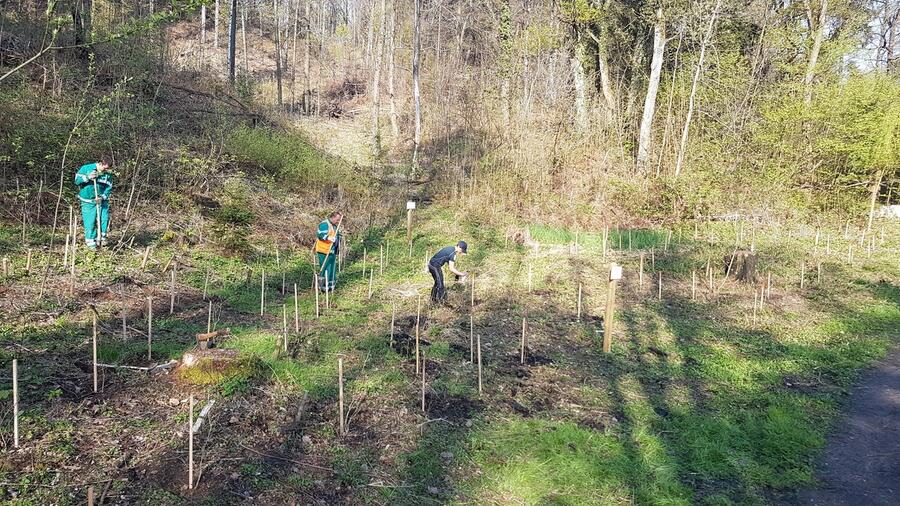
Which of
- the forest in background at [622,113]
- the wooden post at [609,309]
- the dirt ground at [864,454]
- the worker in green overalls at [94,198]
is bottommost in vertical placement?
the dirt ground at [864,454]

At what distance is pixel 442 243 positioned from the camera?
42.6ft

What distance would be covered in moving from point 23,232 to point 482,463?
319 inches

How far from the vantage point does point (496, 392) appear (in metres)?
5.87

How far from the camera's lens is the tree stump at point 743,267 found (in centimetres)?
1039

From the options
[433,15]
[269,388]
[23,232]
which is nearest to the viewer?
[269,388]

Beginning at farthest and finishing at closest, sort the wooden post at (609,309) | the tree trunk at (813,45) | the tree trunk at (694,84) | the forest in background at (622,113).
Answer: the tree trunk at (813,45) → the tree trunk at (694,84) → the forest in background at (622,113) → the wooden post at (609,309)

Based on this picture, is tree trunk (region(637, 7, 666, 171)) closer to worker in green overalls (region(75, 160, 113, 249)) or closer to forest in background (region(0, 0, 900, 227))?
forest in background (region(0, 0, 900, 227))

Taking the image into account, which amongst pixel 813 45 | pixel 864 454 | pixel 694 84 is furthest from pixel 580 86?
pixel 864 454

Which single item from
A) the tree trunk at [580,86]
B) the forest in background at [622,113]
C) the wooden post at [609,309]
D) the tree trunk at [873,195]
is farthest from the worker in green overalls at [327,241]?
the tree trunk at [873,195]

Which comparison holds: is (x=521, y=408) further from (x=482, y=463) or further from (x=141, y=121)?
(x=141, y=121)

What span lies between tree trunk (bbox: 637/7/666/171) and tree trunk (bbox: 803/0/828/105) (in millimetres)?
3871

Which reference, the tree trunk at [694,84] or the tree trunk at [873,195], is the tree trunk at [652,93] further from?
the tree trunk at [873,195]

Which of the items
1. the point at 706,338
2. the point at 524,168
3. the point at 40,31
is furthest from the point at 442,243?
the point at 40,31

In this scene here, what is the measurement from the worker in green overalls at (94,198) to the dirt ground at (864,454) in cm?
958
